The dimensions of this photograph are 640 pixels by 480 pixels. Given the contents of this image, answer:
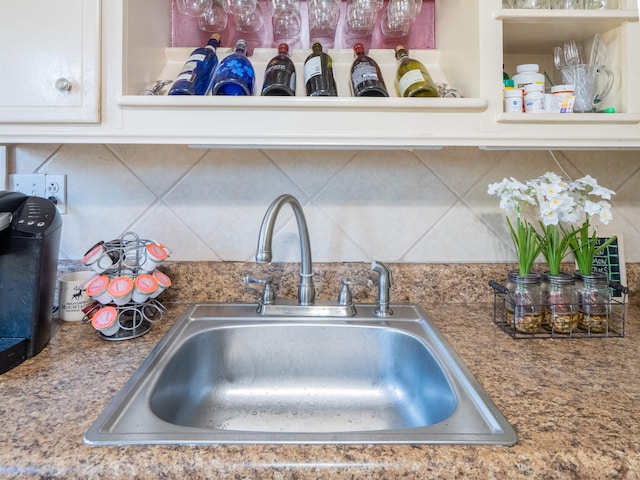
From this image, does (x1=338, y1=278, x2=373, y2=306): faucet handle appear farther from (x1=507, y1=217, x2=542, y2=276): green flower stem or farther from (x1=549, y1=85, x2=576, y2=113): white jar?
(x1=549, y1=85, x2=576, y2=113): white jar

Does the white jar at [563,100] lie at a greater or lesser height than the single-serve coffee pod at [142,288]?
greater

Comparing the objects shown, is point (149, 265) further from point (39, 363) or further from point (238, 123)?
point (238, 123)

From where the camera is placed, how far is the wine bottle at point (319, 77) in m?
0.81

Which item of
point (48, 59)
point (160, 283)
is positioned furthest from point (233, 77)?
point (160, 283)

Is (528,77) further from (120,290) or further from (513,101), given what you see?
(120,290)

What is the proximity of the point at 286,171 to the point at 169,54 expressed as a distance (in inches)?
16.6

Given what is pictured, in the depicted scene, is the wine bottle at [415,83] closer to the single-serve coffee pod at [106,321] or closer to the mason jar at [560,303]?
the mason jar at [560,303]

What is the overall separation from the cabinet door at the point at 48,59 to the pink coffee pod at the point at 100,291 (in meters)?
0.34

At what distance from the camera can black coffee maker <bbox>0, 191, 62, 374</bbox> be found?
2.28 ft

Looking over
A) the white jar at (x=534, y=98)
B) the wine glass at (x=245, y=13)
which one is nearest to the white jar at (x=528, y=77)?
the white jar at (x=534, y=98)

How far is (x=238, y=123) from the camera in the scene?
750 mm

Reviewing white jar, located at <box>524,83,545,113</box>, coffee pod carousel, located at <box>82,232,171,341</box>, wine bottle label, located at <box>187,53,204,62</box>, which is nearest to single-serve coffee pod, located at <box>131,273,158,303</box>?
coffee pod carousel, located at <box>82,232,171,341</box>

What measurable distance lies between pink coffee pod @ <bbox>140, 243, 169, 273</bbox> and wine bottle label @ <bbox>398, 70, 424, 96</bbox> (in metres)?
0.66

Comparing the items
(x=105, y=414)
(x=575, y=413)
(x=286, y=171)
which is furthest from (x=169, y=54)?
(x=575, y=413)
